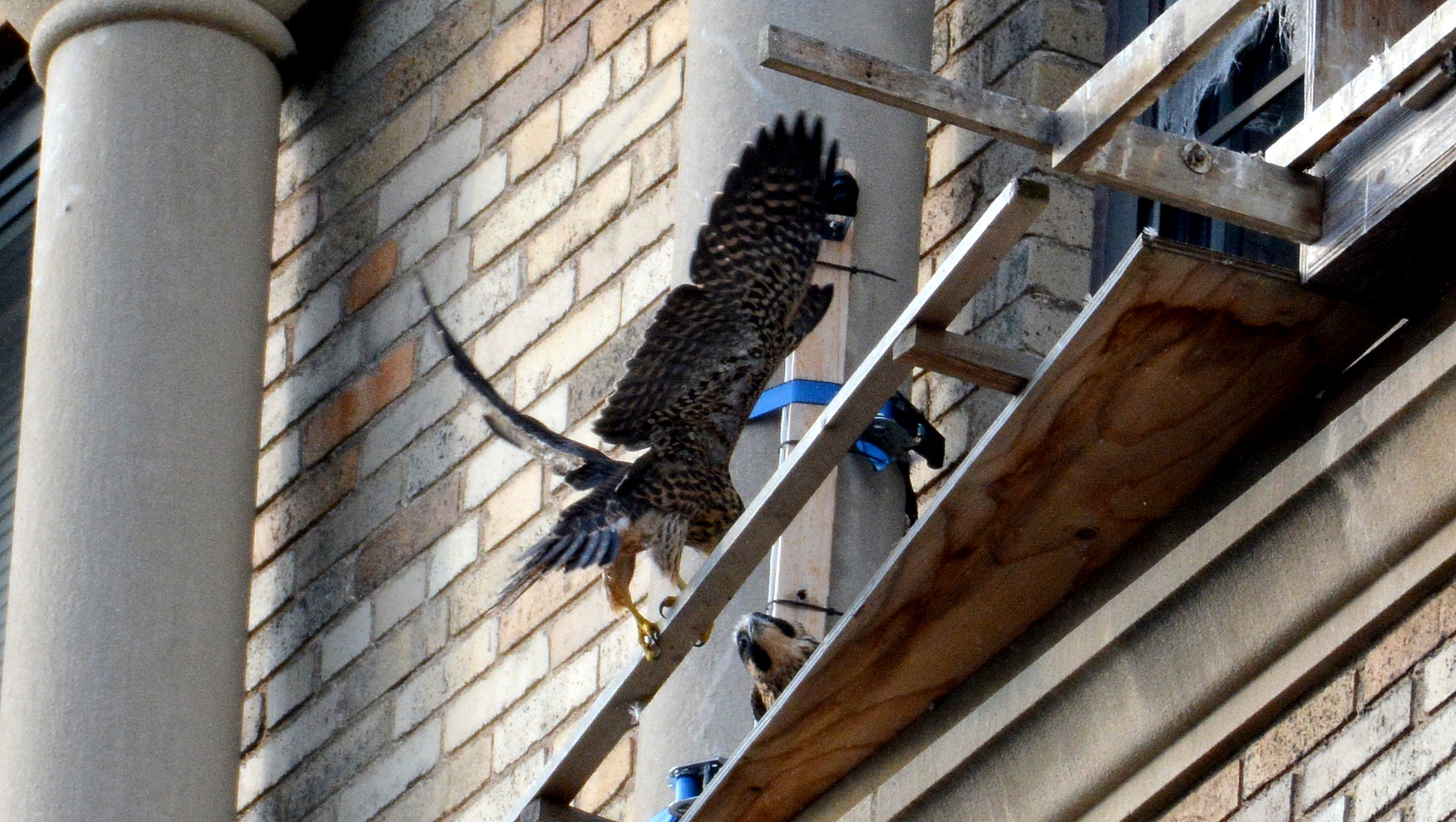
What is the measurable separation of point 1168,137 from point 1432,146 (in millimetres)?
291

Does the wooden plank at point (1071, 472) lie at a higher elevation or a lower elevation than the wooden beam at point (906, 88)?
lower

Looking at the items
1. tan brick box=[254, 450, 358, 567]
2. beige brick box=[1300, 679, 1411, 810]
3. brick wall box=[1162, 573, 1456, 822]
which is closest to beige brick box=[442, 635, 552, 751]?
tan brick box=[254, 450, 358, 567]

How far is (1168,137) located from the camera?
3254 mm

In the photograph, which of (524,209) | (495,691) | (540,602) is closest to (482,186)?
(524,209)

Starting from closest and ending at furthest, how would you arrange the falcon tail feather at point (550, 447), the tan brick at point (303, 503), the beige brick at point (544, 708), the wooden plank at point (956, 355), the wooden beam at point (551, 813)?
the wooden plank at point (956, 355)
the wooden beam at point (551, 813)
the falcon tail feather at point (550, 447)
the beige brick at point (544, 708)
the tan brick at point (303, 503)

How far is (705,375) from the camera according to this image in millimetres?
4609

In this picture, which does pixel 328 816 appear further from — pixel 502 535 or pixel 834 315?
pixel 834 315

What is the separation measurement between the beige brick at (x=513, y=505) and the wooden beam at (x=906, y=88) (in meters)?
2.68

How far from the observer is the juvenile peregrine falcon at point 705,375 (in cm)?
448

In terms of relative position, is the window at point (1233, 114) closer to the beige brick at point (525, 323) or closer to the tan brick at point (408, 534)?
the beige brick at point (525, 323)

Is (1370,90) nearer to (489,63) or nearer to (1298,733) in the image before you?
(1298,733)

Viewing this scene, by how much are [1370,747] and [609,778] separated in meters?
2.31

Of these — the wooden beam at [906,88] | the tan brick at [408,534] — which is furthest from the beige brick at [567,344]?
the wooden beam at [906,88]

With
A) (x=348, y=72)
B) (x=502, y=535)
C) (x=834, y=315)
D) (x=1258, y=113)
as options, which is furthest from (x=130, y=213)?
(x=1258, y=113)
